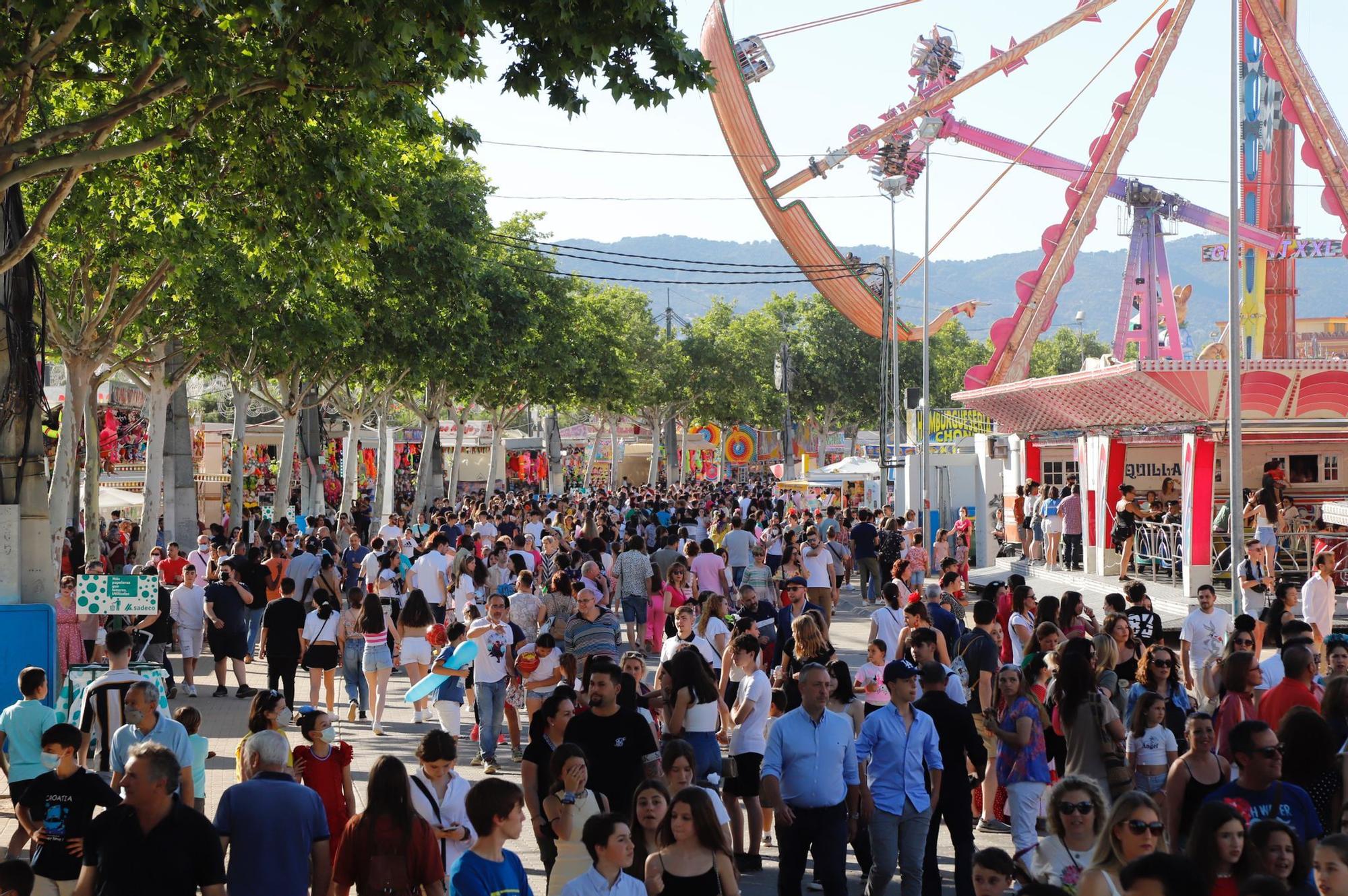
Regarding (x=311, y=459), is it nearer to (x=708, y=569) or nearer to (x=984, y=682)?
(x=708, y=569)

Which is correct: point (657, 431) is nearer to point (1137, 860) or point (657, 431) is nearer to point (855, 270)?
point (855, 270)

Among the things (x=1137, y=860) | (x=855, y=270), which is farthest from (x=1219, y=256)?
(x=1137, y=860)

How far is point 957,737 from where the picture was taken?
8328 mm

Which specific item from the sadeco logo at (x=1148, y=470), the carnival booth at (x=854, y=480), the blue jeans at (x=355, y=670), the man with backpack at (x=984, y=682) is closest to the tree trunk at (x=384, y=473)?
the carnival booth at (x=854, y=480)

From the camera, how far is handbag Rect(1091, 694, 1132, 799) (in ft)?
27.1

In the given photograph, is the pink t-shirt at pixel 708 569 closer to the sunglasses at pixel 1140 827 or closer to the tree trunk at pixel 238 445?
the sunglasses at pixel 1140 827

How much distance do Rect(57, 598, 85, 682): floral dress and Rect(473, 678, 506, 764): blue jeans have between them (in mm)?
3595

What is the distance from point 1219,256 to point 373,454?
109 ft

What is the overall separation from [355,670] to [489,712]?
289 cm

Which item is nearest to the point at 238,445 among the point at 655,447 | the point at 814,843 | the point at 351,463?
the point at 351,463

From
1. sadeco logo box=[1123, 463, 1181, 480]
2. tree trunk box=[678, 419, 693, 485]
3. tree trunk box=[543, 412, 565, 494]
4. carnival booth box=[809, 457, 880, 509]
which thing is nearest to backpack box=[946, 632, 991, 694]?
sadeco logo box=[1123, 463, 1181, 480]

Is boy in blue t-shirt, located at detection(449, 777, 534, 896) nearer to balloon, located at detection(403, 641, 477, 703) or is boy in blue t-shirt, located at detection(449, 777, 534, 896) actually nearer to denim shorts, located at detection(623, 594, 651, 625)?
balloon, located at detection(403, 641, 477, 703)

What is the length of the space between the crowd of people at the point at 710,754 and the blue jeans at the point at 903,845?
1 cm

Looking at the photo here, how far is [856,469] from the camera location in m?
44.8
